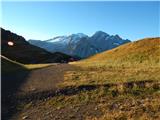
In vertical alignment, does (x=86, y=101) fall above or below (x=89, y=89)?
below

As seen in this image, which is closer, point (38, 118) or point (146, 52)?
point (38, 118)

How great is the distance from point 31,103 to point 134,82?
9400mm

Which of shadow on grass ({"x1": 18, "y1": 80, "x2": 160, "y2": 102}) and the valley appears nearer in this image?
the valley

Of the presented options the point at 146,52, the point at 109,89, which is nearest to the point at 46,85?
the point at 109,89

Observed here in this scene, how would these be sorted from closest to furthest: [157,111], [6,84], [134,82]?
[157,111] → [134,82] → [6,84]

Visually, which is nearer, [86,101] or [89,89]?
[86,101]

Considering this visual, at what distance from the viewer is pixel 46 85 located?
28.0 meters

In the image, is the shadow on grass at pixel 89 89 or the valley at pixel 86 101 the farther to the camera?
the shadow on grass at pixel 89 89

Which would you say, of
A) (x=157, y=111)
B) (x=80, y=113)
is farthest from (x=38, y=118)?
(x=157, y=111)

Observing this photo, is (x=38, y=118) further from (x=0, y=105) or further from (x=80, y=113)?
(x=0, y=105)

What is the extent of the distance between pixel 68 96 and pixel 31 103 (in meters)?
2.87

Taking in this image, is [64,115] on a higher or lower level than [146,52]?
lower

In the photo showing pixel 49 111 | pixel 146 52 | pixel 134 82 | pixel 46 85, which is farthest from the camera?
pixel 146 52

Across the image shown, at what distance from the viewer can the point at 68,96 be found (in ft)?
75.3
